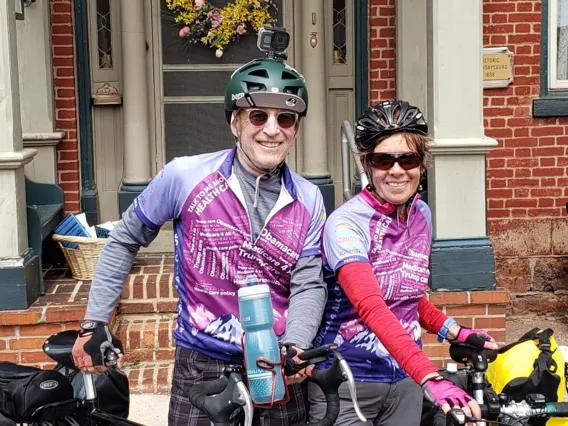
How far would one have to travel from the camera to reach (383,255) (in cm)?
315

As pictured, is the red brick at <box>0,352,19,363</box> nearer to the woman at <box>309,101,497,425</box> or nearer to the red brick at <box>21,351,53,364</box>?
the red brick at <box>21,351,53,364</box>

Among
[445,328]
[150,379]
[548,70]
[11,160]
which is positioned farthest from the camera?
[548,70]

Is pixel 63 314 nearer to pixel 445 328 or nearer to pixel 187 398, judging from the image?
pixel 187 398

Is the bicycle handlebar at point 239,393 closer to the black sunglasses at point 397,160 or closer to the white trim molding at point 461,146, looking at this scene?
the black sunglasses at point 397,160

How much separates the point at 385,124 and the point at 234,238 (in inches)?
24.2

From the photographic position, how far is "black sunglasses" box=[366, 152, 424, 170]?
312 centimetres

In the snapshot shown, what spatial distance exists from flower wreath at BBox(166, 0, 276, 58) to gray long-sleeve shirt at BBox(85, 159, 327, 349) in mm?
4319

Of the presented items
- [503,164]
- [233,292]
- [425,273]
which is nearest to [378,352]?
[425,273]

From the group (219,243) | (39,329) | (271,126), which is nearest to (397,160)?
(271,126)

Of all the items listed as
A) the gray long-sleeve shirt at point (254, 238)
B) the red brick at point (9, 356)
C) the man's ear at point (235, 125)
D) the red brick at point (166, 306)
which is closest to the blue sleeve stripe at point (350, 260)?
the gray long-sleeve shirt at point (254, 238)

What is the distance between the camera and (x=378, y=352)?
3.17 metres

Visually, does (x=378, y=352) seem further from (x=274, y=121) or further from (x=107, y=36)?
(x=107, y=36)

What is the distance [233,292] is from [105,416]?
633 millimetres

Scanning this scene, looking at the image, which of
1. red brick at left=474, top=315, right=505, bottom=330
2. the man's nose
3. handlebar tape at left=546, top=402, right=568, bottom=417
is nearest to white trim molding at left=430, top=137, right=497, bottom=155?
red brick at left=474, top=315, right=505, bottom=330
